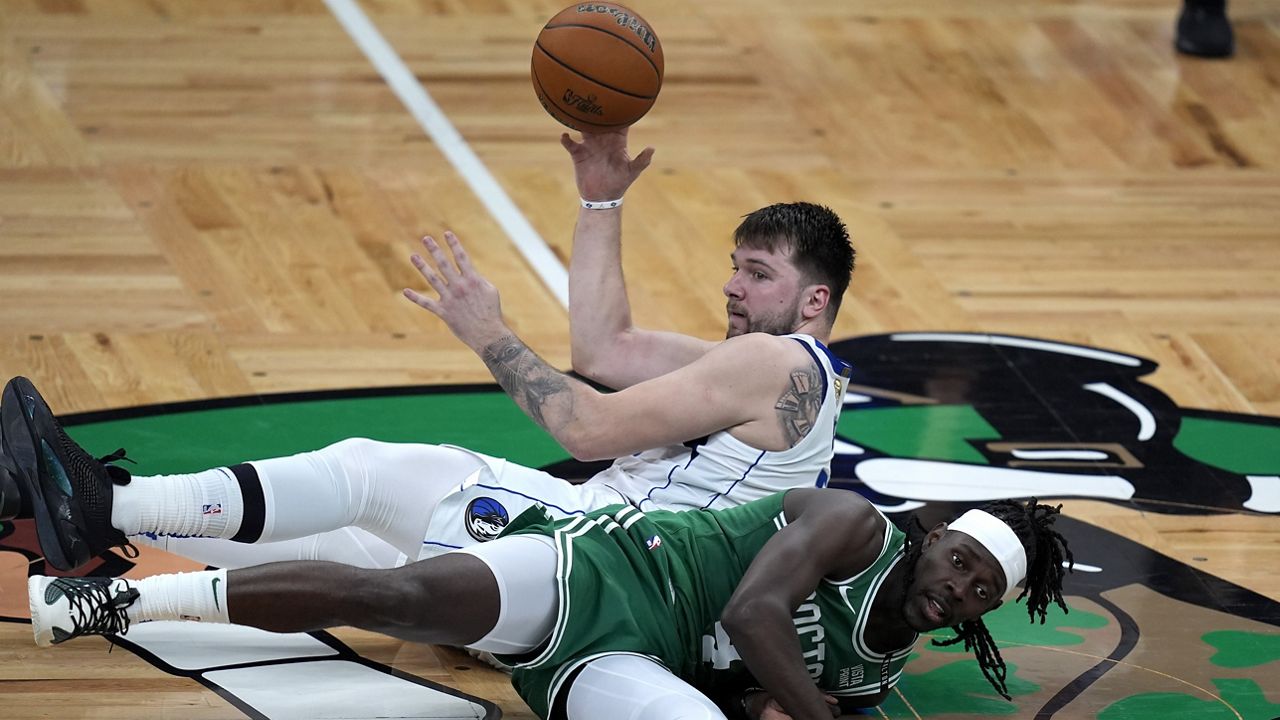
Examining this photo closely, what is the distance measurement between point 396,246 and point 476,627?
3011 millimetres

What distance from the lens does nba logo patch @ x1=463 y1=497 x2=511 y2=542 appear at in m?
3.49

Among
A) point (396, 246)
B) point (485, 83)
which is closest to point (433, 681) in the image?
point (396, 246)

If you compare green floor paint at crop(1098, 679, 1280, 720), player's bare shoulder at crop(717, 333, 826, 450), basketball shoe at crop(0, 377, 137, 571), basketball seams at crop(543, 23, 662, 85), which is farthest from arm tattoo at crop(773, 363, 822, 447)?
basketball shoe at crop(0, 377, 137, 571)

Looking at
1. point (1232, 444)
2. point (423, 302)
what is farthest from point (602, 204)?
point (1232, 444)

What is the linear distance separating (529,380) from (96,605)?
0.96 meters

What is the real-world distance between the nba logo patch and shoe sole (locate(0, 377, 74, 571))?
2.37 ft

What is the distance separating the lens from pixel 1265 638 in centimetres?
390

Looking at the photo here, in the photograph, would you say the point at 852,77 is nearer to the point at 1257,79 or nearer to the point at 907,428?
the point at 1257,79

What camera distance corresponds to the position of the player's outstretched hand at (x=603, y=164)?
159 inches

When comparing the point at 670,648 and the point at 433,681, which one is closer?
the point at 670,648

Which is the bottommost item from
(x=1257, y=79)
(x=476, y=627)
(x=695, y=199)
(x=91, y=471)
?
(x=1257, y=79)

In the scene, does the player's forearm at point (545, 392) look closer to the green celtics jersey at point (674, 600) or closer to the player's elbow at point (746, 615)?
the green celtics jersey at point (674, 600)

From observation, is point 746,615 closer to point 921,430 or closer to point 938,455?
point 938,455

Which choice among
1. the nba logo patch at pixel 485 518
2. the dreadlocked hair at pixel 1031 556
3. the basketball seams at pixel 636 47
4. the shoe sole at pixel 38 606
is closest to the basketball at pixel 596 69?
the basketball seams at pixel 636 47
